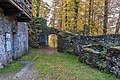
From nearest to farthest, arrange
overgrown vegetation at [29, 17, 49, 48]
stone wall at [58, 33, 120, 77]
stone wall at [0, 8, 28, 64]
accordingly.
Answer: stone wall at [58, 33, 120, 77] → stone wall at [0, 8, 28, 64] → overgrown vegetation at [29, 17, 49, 48]

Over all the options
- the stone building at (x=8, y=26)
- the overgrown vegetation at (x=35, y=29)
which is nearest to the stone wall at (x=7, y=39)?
the stone building at (x=8, y=26)

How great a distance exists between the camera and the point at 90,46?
1377 cm

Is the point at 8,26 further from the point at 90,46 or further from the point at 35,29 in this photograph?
the point at 35,29

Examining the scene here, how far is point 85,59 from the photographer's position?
12297 mm

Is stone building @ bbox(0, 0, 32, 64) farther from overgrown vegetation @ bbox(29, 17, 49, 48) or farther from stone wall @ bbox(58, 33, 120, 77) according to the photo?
overgrown vegetation @ bbox(29, 17, 49, 48)

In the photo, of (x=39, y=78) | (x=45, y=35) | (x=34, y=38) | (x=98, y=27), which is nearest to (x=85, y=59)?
(x=39, y=78)

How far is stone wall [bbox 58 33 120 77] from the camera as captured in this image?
10.6 metres

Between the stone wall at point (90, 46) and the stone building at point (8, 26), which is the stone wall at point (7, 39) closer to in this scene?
the stone building at point (8, 26)

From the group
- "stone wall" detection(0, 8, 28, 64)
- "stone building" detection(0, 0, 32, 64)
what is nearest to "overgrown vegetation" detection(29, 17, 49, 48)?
"stone wall" detection(0, 8, 28, 64)

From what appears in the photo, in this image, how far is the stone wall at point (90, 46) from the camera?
34.8 ft

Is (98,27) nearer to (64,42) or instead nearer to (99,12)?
(99,12)

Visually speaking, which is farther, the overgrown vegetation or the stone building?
the overgrown vegetation

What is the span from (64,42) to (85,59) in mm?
8349

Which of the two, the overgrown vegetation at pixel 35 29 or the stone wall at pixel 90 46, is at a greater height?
the overgrown vegetation at pixel 35 29
